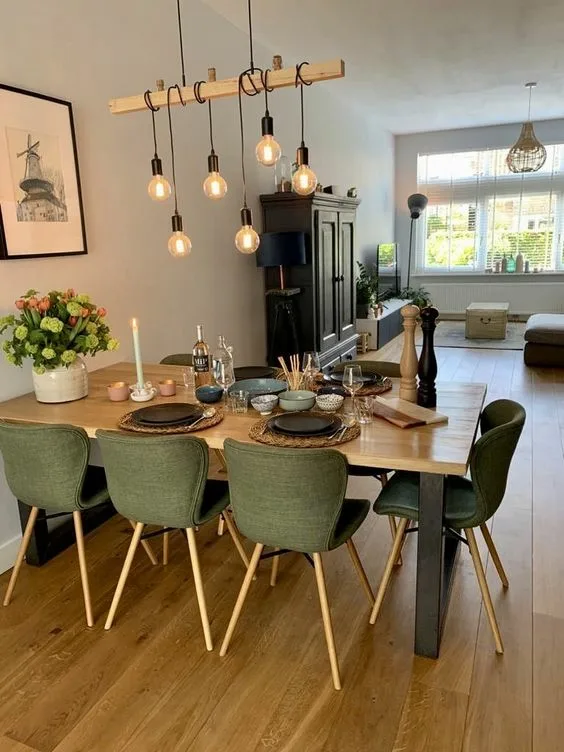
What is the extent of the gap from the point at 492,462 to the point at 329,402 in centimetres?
65

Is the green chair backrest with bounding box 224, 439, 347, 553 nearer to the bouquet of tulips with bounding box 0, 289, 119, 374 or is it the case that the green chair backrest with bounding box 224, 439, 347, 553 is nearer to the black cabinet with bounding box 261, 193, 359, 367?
the bouquet of tulips with bounding box 0, 289, 119, 374

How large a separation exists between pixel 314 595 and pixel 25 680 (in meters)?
1.12

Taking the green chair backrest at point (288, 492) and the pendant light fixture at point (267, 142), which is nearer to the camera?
the green chair backrest at point (288, 492)

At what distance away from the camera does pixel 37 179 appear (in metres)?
2.67

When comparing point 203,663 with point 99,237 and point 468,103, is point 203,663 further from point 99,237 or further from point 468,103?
point 468,103

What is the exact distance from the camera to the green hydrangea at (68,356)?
2.42 m

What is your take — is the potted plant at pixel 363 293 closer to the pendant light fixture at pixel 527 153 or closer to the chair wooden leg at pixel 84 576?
the pendant light fixture at pixel 527 153

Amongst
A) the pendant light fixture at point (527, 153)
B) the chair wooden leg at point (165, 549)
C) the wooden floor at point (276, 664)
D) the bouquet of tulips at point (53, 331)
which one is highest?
the pendant light fixture at point (527, 153)

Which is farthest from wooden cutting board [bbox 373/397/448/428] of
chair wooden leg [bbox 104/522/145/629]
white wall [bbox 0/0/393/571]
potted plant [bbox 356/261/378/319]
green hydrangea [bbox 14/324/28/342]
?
potted plant [bbox 356/261/378/319]

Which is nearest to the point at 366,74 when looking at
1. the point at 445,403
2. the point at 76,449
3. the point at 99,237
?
the point at 99,237

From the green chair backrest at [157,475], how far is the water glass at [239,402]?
14.0 inches

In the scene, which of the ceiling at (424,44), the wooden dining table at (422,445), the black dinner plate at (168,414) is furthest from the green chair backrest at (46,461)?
the ceiling at (424,44)

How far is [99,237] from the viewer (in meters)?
3.11

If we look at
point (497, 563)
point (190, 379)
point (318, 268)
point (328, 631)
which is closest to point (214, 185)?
point (190, 379)
